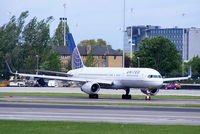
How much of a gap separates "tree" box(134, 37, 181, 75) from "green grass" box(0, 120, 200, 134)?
435 feet

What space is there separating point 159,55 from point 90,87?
10226 centimetres

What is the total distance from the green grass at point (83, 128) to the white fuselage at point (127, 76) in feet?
107

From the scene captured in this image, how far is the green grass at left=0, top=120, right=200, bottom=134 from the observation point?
28078 millimetres

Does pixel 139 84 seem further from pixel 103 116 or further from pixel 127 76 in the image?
pixel 103 116

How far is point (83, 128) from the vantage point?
96.5 ft

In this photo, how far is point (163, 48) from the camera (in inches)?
6521

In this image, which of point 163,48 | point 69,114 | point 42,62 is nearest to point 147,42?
point 163,48

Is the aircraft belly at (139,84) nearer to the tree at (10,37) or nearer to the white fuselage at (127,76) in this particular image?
the white fuselage at (127,76)

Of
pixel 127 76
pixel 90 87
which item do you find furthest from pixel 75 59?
pixel 127 76

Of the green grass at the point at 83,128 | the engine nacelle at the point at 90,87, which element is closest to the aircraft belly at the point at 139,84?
the engine nacelle at the point at 90,87

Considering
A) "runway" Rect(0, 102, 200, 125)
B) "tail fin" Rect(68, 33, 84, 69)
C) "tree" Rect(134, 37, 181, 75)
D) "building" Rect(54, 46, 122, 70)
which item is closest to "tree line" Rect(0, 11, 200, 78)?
"tree" Rect(134, 37, 181, 75)

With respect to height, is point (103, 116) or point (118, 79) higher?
point (118, 79)

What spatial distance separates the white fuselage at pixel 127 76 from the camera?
6396 centimetres

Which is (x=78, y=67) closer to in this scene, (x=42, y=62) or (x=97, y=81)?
(x=97, y=81)
